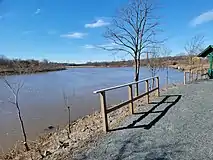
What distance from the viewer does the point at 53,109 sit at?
13.5 m

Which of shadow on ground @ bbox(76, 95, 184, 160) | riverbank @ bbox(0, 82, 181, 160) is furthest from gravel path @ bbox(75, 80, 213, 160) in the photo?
riverbank @ bbox(0, 82, 181, 160)

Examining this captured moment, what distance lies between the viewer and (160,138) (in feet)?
14.4

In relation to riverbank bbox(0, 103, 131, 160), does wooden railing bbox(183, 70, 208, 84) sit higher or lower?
higher

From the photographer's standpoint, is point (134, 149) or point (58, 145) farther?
point (58, 145)

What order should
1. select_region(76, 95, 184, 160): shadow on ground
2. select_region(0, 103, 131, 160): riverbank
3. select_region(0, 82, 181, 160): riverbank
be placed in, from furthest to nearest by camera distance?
select_region(0, 103, 131, 160): riverbank → select_region(0, 82, 181, 160): riverbank → select_region(76, 95, 184, 160): shadow on ground

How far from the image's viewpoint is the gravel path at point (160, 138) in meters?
3.72

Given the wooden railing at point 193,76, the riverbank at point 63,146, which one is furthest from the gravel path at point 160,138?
the wooden railing at point 193,76

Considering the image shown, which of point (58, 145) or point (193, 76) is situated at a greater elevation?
point (193, 76)

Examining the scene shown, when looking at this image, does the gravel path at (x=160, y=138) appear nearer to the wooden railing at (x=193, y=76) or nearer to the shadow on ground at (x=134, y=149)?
the shadow on ground at (x=134, y=149)

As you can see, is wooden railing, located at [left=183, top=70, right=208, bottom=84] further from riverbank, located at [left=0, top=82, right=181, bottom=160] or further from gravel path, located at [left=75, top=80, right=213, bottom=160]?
riverbank, located at [left=0, top=82, right=181, bottom=160]

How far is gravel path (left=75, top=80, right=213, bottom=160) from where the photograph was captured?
3717mm

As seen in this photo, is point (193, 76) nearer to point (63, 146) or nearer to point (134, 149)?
point (63, 146)

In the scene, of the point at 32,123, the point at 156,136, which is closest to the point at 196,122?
the point at 156,136

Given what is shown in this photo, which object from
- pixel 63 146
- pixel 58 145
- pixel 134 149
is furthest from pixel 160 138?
pixel 58 145
